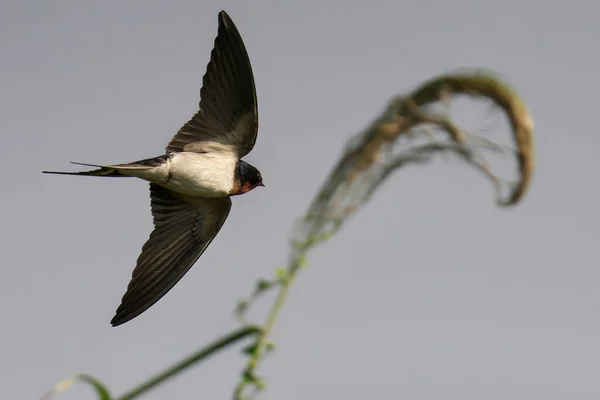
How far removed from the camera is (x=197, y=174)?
7.07 m

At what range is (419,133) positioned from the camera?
1.35 m

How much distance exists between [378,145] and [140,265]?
5.91 meters

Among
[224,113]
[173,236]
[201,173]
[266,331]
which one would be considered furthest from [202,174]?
[266,331]

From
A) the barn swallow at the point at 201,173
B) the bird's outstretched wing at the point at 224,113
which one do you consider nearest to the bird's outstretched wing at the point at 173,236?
the barn swallow at the point at 201,173

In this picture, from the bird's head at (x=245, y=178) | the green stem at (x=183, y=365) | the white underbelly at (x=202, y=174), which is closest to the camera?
the green stem at (x=183, y=365)

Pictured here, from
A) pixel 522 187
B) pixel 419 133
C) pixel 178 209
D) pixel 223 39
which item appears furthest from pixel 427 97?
pixel 178 209

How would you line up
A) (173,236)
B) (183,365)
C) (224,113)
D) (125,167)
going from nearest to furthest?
1. (183,365)
2. (125,167)
3. (224,113)
4. (173,236)

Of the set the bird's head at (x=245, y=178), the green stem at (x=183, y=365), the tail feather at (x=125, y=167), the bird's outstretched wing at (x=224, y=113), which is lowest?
the green stem at (x=183, y=365)

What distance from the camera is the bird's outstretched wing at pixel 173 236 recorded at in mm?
7004

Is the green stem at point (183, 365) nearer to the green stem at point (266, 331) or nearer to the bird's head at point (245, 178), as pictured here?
the green stem at point (266, 331)

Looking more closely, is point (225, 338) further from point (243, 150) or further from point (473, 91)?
point (243, 150)

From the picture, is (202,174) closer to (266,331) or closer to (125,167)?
(125,167)

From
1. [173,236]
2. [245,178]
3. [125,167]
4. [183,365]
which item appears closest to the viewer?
[183,365]

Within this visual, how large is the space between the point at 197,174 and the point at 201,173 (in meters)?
0.05
